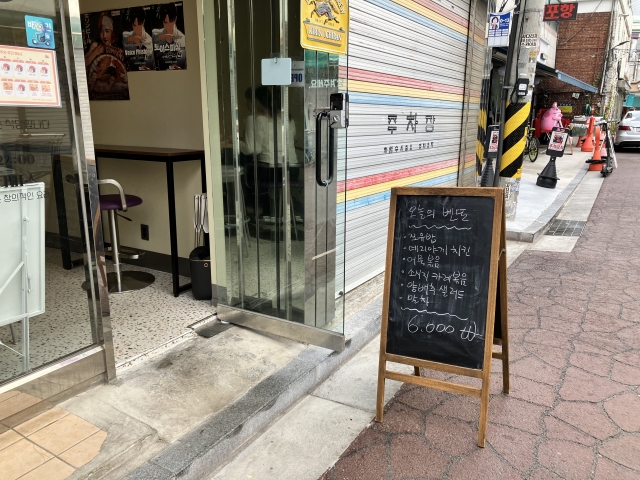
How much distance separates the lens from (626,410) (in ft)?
10.1

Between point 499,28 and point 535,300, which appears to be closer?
point 535,300

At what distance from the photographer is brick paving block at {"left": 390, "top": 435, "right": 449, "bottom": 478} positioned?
2547mm

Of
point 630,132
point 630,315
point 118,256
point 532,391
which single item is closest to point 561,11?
point 630,132

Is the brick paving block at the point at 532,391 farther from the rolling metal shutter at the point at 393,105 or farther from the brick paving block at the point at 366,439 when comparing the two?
the rolling metal shutter at the point at 393,105

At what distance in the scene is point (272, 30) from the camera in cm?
327

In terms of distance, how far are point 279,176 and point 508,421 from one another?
2.17 m

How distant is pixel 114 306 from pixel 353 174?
2.40 meters

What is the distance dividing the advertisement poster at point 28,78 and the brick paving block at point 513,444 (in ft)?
9.83

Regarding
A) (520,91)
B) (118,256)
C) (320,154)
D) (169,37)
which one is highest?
(169,37)

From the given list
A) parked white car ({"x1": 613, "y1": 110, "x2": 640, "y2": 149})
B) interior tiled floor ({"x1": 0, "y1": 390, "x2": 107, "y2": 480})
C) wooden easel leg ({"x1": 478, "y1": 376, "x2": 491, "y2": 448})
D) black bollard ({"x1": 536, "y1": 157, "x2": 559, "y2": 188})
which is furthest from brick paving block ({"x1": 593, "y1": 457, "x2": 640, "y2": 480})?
parked white car ({"x1": 613, "y1": 110, "x2": 640, "y2": 149})

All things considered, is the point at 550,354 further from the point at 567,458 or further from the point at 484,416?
the point at 484,416

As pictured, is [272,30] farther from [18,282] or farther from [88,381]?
[88,381]

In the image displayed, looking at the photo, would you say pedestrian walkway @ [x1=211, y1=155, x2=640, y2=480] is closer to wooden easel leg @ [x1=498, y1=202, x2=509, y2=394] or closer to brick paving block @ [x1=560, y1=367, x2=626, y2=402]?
brick paving block @ [x1=560, y1=367, x2=626, y2=402]

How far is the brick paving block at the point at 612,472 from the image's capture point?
98.4 inches
